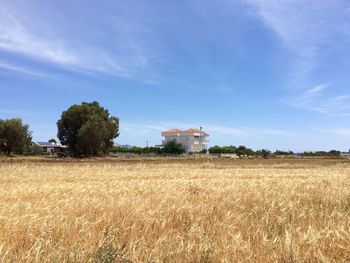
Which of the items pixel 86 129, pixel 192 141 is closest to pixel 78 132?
pixel 86 129

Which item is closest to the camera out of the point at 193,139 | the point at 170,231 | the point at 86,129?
the point at 170,231

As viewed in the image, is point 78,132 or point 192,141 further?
point 192,141

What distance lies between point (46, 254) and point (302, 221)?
5.05 m

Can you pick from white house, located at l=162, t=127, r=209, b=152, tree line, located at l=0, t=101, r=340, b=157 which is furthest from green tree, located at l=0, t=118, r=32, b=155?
white house, located at l=162, t=127, r=209, b=152

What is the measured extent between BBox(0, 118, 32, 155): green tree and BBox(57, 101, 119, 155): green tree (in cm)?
831

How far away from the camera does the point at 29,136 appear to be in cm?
10456

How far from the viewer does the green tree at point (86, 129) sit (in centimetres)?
9625

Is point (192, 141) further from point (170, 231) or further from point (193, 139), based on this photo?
point (170, 231)

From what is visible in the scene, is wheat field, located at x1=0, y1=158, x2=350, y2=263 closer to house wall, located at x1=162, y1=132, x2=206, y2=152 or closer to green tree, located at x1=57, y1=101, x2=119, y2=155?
green tree, located at x1=57, y1=101, x2=119, y2=155

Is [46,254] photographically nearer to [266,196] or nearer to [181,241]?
[181,241]

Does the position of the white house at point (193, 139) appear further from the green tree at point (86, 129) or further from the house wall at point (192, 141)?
the green tree at point (86, 129)

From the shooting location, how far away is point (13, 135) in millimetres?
98938

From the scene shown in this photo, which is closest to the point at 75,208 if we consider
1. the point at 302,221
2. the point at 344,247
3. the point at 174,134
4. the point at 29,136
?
the point at 302,221

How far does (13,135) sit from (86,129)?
59.8 feet
